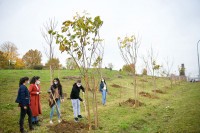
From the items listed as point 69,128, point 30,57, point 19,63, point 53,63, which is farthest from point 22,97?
point 30,57

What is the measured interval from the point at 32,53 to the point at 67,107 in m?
56.6

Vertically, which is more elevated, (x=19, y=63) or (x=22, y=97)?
(x=19, y=63)

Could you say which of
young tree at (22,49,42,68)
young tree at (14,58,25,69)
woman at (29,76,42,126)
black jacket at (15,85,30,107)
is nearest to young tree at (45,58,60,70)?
woman at (29,76,42,126)

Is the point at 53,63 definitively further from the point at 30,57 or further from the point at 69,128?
the point at 30,57

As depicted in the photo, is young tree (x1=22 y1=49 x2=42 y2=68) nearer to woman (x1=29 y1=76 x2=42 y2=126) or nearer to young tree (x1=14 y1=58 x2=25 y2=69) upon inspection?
young tree (x1=14 y1=58 x2=25 y2=69)

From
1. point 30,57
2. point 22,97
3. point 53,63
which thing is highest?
point 30,57

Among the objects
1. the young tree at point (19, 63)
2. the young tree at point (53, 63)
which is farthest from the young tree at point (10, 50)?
the young tree at point (53, 63)

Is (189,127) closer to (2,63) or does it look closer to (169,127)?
(169,127)

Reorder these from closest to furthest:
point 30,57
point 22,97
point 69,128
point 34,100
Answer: point 22,97 → point 69,128 → point 34,100 → point 30,57

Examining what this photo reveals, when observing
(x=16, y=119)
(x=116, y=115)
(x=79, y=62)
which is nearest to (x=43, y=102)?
(x=16, y=119)

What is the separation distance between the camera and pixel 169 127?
922 cm

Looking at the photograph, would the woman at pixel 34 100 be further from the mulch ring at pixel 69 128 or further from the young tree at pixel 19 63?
the young tree at pixel 19 63

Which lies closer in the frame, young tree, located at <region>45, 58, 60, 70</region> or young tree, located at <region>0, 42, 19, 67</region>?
young tree, located at <region>45, 58, 60, 70</region>

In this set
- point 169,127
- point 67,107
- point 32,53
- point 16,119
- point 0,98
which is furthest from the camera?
point 32,53
